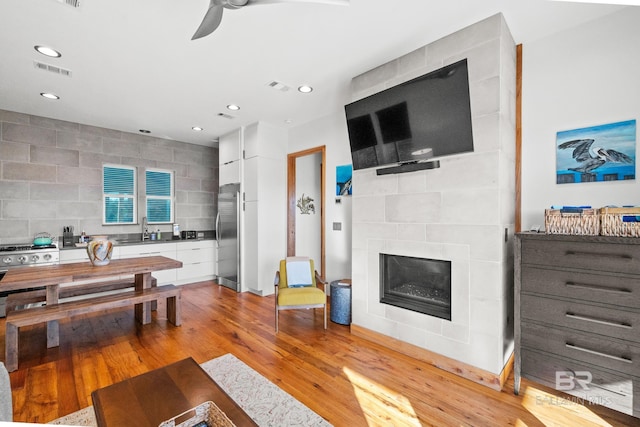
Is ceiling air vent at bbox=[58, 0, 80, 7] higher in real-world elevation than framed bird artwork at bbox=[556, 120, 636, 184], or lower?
higher

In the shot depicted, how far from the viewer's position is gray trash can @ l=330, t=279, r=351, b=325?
11.1 feet

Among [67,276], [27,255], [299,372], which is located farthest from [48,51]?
[299,372]

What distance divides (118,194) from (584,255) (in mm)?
6130

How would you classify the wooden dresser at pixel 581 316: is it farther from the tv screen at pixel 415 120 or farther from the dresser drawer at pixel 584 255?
the tv screen at pixel 415 120

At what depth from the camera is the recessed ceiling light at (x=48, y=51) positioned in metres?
2.53

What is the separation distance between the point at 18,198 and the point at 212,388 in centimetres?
469

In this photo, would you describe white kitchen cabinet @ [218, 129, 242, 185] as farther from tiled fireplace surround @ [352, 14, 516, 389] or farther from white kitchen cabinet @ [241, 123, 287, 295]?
tiled fireplace surround @ [352, 14, 516, 389]

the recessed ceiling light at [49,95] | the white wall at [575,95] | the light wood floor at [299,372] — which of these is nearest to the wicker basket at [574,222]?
the white wall at [575,95]

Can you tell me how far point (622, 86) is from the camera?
2.13 m

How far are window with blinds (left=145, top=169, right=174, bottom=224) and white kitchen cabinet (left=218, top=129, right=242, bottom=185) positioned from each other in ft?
3.69

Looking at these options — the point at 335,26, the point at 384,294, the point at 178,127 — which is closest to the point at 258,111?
the point at 178,127

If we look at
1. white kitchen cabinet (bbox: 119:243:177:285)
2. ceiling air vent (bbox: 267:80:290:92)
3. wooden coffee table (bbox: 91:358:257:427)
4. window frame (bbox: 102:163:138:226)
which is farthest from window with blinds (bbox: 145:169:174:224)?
wooden coffee table (bbox: 91:358:257:427)

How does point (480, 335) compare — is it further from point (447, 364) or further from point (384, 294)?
point (384, 294)

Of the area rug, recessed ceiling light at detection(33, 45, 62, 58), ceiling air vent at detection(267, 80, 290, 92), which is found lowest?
the area rug
